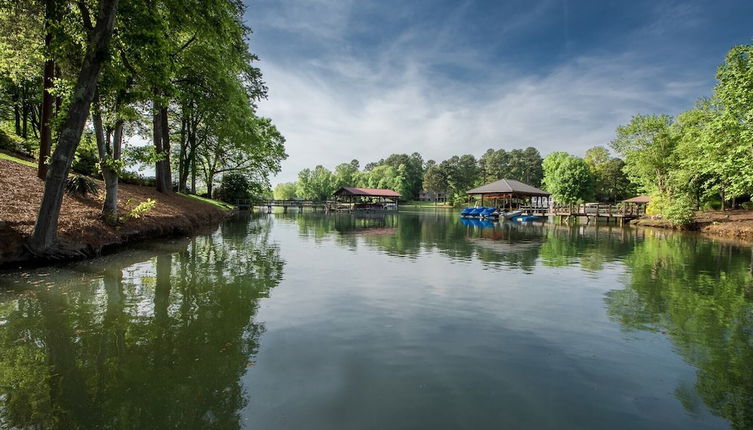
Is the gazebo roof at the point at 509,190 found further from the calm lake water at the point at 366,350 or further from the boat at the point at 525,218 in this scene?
the calm lake water at the point at 366,350

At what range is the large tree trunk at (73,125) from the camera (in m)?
9.24

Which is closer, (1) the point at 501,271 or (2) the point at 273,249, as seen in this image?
(1) the point at 501,271

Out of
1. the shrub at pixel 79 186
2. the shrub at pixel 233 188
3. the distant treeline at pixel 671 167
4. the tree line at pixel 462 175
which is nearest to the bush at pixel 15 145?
the shrub at pixel 79 186

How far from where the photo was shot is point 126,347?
16.7 ft

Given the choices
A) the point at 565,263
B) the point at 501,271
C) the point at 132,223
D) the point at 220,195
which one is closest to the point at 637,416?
the point at 501,271

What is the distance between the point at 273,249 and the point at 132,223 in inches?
221

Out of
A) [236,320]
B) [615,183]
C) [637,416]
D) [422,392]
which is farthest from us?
[615,183]

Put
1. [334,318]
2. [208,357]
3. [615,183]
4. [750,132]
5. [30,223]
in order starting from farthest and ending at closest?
[615,183], [750,132], [30,223], [334,318], [208,357]

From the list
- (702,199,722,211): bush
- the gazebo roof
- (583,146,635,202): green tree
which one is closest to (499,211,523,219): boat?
the gazebo roof

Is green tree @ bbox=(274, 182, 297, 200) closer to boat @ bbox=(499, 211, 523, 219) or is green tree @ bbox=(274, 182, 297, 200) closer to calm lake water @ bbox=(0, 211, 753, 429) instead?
boat @ bbox=(499, 211, 523, 219)

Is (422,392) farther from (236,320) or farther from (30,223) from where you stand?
(30,223)

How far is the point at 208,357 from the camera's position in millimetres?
4945

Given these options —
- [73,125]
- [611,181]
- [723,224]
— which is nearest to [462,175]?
[611,181]

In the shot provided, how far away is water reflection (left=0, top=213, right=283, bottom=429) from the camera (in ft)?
11.9
